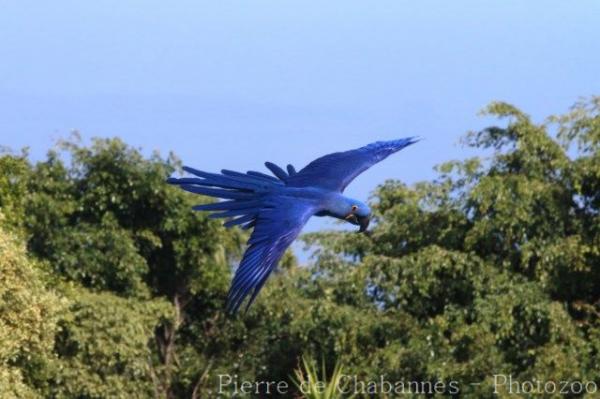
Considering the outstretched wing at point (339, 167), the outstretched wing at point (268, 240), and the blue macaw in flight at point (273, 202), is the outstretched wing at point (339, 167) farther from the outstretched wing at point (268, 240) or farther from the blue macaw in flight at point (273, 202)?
the outstretched wing at point (268, 240)

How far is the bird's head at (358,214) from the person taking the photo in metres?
9.02

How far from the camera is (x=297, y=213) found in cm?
884

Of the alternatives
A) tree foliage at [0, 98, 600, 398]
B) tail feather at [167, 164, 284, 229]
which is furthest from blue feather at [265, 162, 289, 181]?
tree foliage at [0, 98, 600, 398]

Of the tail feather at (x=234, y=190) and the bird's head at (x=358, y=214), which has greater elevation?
the tail feather at (x=234, y=190)

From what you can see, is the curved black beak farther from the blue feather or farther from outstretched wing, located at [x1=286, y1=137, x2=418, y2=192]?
the blue feather

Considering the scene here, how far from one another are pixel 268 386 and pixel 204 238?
1975 mm

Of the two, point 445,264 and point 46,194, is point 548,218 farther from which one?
point 46,194

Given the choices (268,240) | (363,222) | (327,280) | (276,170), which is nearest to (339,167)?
(276,170)

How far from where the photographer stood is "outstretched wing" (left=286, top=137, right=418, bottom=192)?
934 centimetres

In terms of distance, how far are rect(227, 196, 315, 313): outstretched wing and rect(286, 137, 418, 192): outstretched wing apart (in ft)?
1.21

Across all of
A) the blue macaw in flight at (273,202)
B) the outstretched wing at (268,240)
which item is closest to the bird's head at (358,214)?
the blue macaw in flight at (273,202)

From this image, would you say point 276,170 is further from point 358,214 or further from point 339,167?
point 358,214

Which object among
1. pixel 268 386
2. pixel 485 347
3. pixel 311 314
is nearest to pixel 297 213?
pixel 485 347

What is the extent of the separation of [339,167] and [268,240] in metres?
1.14
